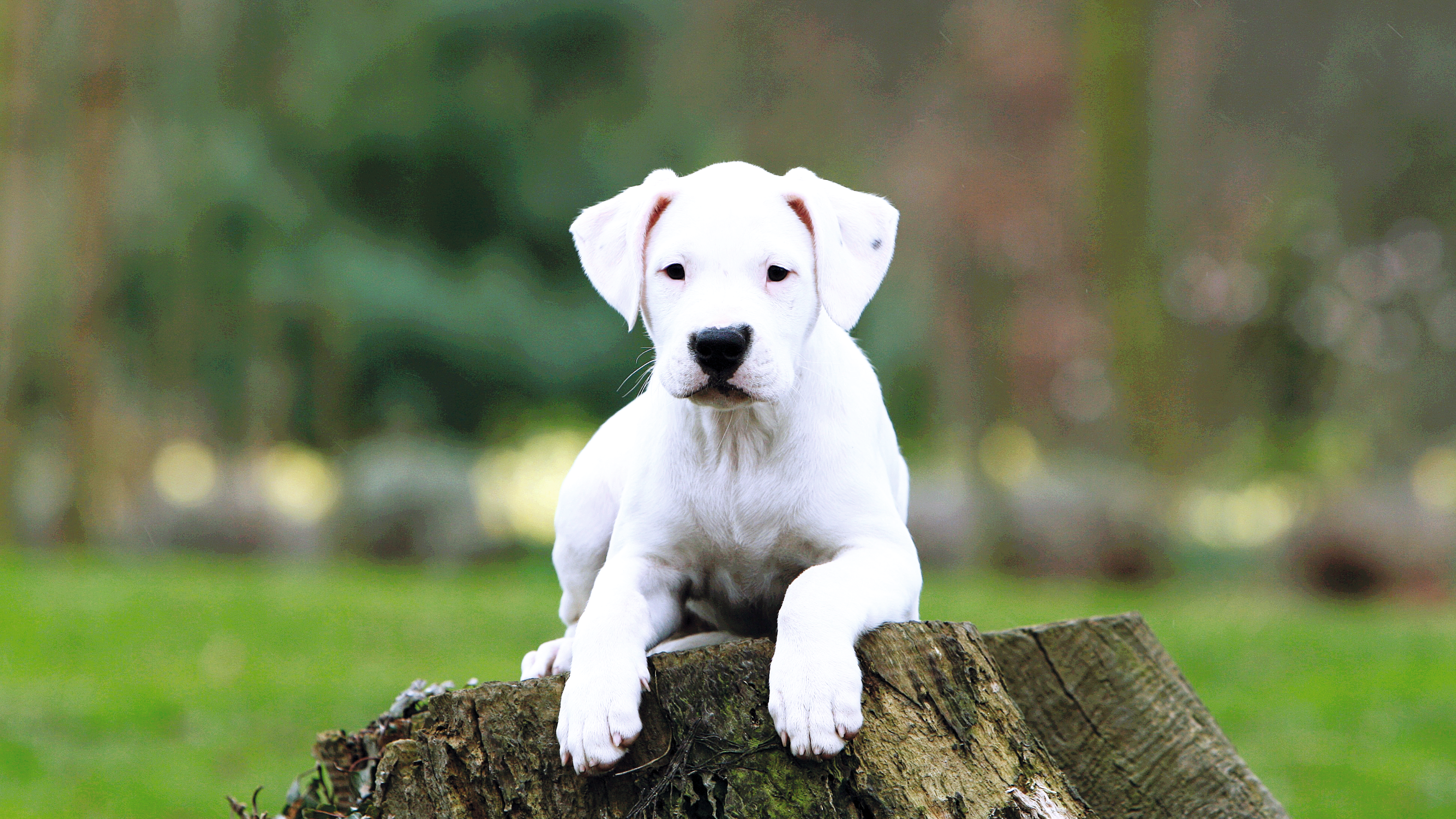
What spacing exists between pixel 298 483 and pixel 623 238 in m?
25.0

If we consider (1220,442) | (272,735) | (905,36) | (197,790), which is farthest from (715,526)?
(1220,442)

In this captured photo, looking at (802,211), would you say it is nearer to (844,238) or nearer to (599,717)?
(844,238)

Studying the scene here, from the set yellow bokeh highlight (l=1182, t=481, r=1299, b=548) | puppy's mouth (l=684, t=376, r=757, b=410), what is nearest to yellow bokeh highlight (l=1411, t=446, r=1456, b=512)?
yellow bokeh highlight (l=1182, t=481, r=1299, b=548)

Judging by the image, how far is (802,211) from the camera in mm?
3154

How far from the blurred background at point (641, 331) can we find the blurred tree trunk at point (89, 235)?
5cm

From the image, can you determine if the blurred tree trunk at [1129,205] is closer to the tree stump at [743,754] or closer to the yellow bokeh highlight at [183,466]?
the tree stump at [743,754]

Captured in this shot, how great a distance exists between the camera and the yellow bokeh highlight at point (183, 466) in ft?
90.3

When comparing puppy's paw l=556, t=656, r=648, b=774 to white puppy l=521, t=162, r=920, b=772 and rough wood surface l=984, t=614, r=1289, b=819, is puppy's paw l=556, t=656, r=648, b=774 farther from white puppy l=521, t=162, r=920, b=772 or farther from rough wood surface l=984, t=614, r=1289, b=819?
rough wood surface l=984, t=614, r=1289, b=819

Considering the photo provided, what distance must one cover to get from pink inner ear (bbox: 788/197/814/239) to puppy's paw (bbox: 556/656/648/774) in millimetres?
1200

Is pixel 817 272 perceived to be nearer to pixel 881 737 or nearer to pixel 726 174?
pixel 726 174

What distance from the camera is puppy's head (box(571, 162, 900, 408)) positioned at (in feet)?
9.40

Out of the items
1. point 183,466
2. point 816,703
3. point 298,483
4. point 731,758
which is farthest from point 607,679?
point 183,466

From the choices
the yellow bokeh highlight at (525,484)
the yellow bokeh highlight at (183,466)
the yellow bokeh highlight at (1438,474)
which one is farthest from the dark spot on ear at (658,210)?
the yellow bokeh highlight at (183,466)

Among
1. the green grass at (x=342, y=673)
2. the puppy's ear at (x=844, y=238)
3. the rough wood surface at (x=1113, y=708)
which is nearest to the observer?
the puppy's ear at (x=844, y=238)
